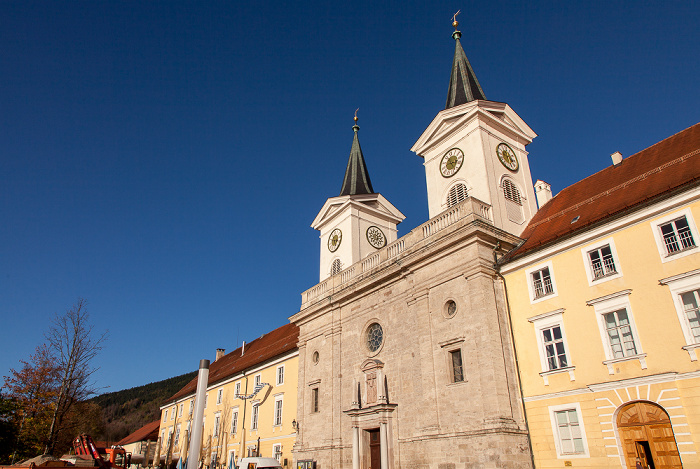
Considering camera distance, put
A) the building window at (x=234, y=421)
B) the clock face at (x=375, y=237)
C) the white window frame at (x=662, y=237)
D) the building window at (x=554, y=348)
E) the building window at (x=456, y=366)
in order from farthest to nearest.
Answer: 1. the building window at (x=234, y=421)
2. the clock face at (x=375, y=237)
3. the building window at (x=456, y=366)
4. the building window at (x=554, y=348)
5. the white window frame at (x=662, y=237)

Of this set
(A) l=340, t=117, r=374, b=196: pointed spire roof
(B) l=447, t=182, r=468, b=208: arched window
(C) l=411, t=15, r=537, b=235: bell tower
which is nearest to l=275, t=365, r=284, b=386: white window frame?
(A) l=340, t=117, r=374, b=196: pointed spire roof

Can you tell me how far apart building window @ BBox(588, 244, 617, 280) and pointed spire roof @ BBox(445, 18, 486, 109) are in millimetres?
12927

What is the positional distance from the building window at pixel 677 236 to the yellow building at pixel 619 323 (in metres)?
0.03

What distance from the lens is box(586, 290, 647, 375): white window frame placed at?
47.4 ft

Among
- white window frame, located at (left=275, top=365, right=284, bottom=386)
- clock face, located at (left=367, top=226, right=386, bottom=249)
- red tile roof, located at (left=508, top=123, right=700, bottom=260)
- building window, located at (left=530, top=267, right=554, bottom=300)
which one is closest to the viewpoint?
red tile roof, located at (left=508, top=123, right=700, bottom=260)

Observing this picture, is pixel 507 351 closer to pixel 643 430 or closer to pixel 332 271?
pixel 643 430

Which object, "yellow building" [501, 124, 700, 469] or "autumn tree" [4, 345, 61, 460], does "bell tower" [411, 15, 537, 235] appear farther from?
"autumn tree" [4, 345, 61, 460]

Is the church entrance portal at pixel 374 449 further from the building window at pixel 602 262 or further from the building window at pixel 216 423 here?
the building window at pixel 216 423

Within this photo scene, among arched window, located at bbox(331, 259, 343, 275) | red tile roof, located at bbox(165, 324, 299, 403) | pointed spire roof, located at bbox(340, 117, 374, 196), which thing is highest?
pointed spire roof, located at bbox(340, 117, 374, 196)

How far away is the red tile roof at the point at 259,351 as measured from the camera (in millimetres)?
35156

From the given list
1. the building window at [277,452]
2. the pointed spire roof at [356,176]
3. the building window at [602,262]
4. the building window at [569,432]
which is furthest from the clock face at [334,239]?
the building window at [569,432]

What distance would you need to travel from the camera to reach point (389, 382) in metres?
21.9

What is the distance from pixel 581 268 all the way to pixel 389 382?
9819mm

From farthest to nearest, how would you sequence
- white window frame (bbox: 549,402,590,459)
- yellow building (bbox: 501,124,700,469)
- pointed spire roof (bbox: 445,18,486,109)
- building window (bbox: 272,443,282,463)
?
building window (bbox: 272,443,282,463) < pointed spire roof (bbox: 445,18,486,109) < white window frame (bbox: 549,402,590,459) < yellow building (bbox: 501,124,700,469)
